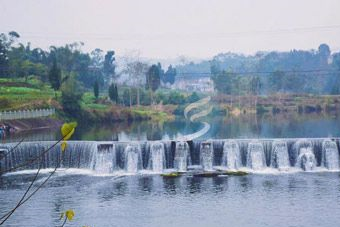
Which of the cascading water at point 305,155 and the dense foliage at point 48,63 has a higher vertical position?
the dense foliage at point 48,63

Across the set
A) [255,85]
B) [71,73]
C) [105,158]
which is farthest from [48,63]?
[105,158]

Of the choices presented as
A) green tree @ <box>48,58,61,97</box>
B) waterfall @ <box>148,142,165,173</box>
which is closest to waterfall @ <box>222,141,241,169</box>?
waterfall @ <box>148,142,165,173</box>

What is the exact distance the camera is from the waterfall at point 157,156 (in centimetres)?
2129

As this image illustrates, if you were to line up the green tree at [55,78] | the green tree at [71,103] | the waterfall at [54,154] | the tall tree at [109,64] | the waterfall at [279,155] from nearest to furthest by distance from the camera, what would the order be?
the waterfall at [279,155] → the waterfall at [54,154] → the green tree at [71,103] → the green tree at [55,78] → the tall tree at [109,64]

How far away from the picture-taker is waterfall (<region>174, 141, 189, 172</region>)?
21.3m

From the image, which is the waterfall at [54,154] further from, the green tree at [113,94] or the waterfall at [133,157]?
the green tree at [113,94]

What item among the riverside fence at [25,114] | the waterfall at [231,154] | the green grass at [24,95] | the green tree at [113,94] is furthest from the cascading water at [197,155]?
the green tree at [113,94]

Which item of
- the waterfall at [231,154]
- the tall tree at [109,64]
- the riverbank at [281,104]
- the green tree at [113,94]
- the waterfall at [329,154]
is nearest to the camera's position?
the waterfall at [329,154]

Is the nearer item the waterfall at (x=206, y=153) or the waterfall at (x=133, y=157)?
the waterfall at (x=133, y=157)

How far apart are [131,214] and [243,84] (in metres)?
45.4

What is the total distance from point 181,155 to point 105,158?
9.61 feet

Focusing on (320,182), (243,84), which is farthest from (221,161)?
(243,84)

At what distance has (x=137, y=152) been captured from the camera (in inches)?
851

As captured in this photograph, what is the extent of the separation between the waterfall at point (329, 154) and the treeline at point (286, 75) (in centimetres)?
3299
